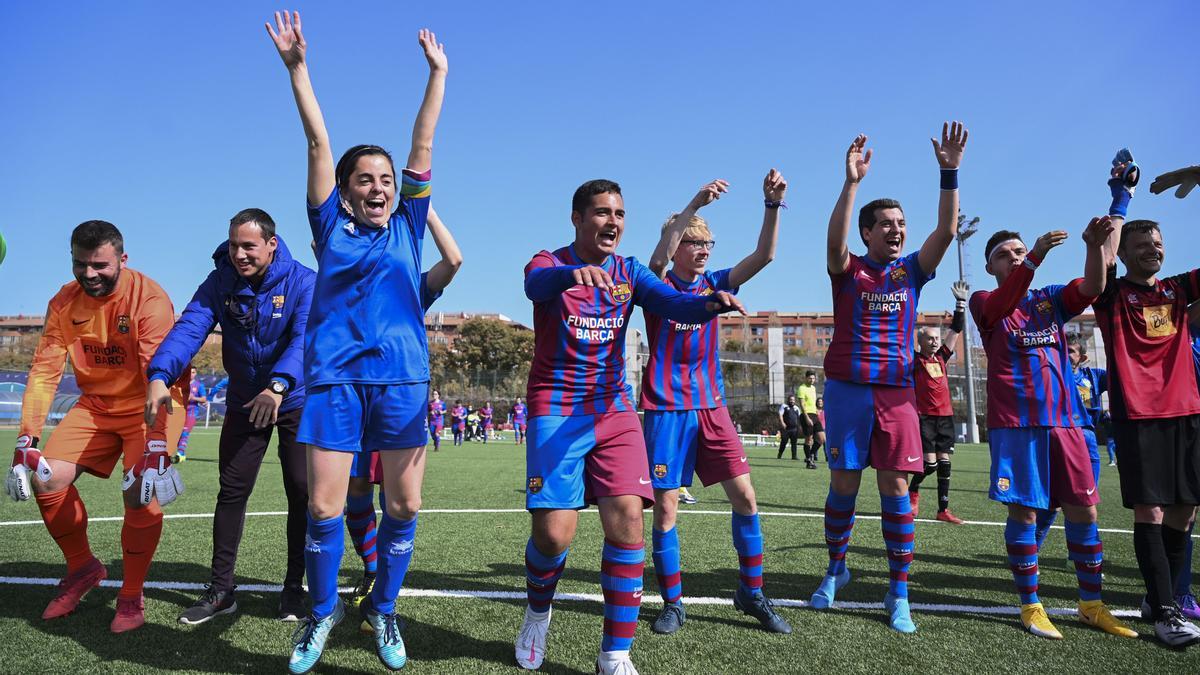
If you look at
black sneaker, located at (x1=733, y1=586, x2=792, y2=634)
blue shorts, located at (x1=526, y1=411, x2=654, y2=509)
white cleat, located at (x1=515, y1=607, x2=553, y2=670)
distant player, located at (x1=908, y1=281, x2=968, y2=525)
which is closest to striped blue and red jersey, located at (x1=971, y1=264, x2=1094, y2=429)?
black sneaker, located at (x1=733, y1=586, x2=792, y2=634)

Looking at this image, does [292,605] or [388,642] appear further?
[292,605]

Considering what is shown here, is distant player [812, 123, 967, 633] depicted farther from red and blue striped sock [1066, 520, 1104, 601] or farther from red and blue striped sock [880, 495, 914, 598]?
red and blue striped sock [1066, 520, 1104, 601]

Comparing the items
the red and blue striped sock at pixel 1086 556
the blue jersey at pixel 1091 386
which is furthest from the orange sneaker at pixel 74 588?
the blue jersey at pixel 1091 386

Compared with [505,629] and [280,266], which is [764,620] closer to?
[505,629]

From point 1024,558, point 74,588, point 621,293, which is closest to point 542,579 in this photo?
point 621,293

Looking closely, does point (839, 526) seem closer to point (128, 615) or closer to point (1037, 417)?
point (1037, 417)

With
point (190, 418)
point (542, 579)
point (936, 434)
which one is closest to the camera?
point (542, 579)

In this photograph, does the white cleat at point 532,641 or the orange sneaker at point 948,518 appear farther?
the orange sneaker at point 948,518

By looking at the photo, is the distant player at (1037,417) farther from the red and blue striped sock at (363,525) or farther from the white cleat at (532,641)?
the red and blue striped sock at (363,525)

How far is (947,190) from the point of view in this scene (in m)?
4.73

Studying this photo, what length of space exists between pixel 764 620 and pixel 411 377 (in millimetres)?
2364

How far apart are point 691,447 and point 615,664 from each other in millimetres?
1676

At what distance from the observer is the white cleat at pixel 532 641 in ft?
11.6

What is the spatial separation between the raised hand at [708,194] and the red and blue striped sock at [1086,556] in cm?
300
